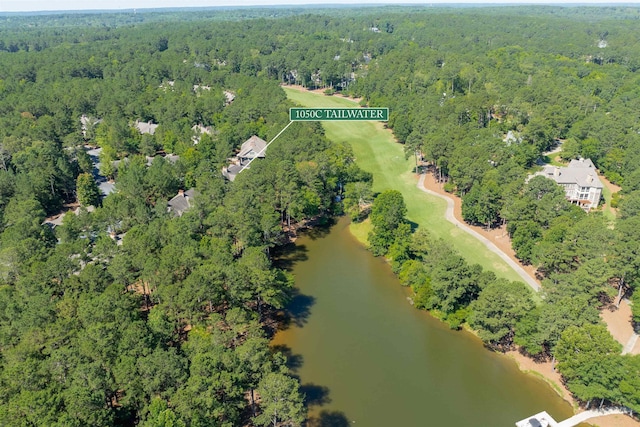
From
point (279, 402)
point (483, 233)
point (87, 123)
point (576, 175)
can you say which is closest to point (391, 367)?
point (279, 402)

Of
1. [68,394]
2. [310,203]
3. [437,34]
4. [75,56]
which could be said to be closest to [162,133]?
[310,203]

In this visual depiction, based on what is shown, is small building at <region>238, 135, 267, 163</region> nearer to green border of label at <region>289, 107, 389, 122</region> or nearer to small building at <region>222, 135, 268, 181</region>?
small building at <region>222, 135, 268, 181</region>

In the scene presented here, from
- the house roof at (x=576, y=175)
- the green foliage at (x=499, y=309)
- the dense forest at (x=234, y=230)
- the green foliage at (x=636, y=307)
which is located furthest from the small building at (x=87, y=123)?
the green foliage at (x=636, y=307)

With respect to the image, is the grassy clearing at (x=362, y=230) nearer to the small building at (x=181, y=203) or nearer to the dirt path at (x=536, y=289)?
the dirt path at (x=536, y=289)

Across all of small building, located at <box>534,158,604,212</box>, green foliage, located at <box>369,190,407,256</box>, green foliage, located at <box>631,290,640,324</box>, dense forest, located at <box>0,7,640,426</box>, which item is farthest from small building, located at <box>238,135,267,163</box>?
green foliage, located at <box>631,290,640,324</box>

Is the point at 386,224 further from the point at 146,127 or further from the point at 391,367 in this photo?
the point at 146,127
